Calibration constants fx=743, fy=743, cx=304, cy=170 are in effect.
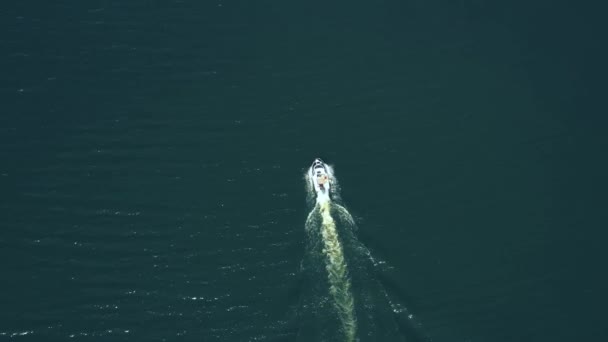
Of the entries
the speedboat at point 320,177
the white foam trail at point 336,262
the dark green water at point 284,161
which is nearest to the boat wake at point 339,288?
the white foam trail at point 336,262

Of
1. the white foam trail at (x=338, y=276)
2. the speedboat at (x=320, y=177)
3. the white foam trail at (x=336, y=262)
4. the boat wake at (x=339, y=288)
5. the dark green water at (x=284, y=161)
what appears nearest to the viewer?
the boat wake at (x=339, y=288)

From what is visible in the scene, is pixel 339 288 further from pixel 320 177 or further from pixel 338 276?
pixel 320 177

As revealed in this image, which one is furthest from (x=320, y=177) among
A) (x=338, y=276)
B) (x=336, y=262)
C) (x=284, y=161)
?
(x=338, y=276)

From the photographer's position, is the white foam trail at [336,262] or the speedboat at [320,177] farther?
the speedboat at [320,177]

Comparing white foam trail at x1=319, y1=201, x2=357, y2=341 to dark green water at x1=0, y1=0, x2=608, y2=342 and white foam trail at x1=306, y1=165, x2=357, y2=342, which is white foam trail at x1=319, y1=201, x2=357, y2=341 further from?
dark green water at x1=0, y1=0, x2=608, y2=342

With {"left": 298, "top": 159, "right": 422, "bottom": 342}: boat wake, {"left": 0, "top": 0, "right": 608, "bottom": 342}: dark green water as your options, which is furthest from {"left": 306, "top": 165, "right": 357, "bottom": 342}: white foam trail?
{"left": 0, "top": 0, "right": 608, "bottom": 342}: dark green water

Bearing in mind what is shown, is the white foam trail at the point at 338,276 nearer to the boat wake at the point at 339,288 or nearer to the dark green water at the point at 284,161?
the boat wake at the point at 339,288

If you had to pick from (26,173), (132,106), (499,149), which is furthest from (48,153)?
(499,149)
